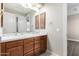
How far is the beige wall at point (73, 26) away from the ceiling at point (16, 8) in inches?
32.8

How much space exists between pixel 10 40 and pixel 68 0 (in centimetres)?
129

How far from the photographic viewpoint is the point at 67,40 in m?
1.69

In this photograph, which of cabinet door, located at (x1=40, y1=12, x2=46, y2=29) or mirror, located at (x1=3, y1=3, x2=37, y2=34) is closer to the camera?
mirror, located at (x1=3, y1=3, x2=37, y2=34)

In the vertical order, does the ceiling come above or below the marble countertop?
above

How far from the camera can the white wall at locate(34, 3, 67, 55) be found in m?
1.69

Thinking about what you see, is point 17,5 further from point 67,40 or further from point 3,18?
point 67,40

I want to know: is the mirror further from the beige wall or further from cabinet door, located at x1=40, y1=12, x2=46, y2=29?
the beige wall

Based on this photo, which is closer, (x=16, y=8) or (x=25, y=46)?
(x=16, y=8)

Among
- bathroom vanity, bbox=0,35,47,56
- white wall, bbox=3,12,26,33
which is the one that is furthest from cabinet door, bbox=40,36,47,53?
white wall, bbox=3,12,26,33

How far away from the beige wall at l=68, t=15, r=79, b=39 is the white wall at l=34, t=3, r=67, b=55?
88mm

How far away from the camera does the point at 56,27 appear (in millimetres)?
Answer: 1737

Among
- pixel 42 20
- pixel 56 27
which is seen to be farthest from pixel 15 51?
pixel 56 27

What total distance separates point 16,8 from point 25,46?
2.46 feet

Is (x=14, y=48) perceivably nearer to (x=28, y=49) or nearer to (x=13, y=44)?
A: (x=13, y=44)
